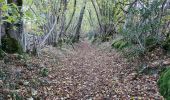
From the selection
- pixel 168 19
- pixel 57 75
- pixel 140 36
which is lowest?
pixel 57 75

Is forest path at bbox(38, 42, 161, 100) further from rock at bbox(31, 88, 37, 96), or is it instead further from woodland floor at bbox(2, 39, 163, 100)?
rock at bbox(31, 88, 37, 96)

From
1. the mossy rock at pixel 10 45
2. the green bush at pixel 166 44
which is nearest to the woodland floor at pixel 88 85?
the mossy rock at pixel 10 45

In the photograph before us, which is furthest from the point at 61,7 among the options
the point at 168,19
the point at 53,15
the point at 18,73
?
the point at 18,73

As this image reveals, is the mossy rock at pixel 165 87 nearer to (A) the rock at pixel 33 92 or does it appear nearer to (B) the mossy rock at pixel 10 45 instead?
(A) the rock at pixel 33 92

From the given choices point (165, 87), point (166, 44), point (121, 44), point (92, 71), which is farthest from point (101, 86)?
point (121, 44)

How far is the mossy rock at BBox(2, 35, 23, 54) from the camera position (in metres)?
9.87

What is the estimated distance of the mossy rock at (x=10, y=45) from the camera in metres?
9.87

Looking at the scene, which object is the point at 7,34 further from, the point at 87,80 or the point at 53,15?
the point at 53,15

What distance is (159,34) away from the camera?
1157cm

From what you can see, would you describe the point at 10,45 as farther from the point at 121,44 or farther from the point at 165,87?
the point at 121,44

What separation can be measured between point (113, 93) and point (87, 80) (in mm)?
2036

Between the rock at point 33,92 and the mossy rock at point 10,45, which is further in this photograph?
the mossy rock at point 10,45

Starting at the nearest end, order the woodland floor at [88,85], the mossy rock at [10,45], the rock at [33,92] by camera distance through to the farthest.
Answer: the rock at [33,92], the woodland floor at [88,85], the mossy rock at [10,45]

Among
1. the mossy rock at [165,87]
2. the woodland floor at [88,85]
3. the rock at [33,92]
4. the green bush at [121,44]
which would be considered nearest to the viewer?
the mossy rock at [165,87]
